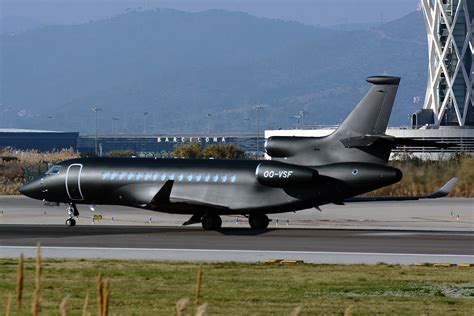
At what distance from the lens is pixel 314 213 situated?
5656 centimetres

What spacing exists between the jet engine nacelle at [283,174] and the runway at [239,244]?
192 centimetres

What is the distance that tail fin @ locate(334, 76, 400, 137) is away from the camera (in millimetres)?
43188

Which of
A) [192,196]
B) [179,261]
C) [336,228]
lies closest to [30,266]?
[179,261]

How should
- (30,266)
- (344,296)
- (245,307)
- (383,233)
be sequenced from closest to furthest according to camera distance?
1. (245,307)
2. (344,296)
3. (30,266)
4. (383,233)

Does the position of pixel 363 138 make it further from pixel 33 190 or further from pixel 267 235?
pixel 33 190

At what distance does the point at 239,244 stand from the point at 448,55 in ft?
318

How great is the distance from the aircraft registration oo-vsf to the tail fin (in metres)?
0.04

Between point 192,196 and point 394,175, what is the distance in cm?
843

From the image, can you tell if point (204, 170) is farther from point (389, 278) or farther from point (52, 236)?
point (389, 278)

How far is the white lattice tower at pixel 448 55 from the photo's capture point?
12794 cm

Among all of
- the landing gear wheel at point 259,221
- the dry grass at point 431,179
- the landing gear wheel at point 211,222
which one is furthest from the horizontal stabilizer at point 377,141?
the dry grass at point 431,179

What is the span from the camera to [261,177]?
44.3 meters

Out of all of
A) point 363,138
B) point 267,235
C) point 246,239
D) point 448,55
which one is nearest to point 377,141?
point 363,138

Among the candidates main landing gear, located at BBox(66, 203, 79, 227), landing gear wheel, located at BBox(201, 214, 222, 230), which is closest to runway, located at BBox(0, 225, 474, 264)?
landing gear wheel, located at BBox(201, 214, 222, 230)
